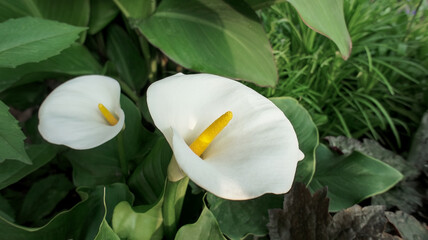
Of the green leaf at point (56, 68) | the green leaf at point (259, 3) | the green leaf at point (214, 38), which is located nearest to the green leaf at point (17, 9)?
the green leaf at point (56, 68)

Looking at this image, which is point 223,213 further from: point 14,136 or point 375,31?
point 375,31

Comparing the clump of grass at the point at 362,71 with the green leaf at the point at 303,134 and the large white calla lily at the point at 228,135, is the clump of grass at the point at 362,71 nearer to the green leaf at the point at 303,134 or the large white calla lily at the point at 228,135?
the green leaf at the point at 303,134

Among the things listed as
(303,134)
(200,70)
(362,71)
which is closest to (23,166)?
(200,70)

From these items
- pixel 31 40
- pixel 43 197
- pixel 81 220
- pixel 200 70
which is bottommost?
pixel 43 197

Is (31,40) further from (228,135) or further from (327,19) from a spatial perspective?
(327,19)

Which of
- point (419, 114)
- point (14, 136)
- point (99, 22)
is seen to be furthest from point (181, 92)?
point (419, 114)
